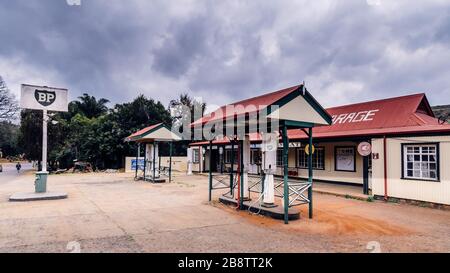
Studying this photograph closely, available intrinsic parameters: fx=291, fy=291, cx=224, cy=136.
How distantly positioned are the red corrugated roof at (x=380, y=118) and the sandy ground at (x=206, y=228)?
12.1 ft

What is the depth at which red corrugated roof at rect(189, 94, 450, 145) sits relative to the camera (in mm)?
11656

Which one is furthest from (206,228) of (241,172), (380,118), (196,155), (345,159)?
(196,155)

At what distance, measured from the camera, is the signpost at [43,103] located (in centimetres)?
1077

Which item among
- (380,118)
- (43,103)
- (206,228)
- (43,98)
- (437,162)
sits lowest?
(206,228)

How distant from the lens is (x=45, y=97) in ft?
37.2

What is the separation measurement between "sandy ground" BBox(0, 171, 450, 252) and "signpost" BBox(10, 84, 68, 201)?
127cm

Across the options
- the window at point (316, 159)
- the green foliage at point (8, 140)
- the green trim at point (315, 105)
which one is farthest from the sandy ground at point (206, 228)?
the green foliage at point (8, 140)

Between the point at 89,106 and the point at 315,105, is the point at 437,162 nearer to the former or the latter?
the point at 315,105

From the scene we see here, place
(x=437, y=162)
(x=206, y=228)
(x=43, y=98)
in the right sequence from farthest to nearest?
(x=43, y=98)
(x=437, y=162)
(x=206, y=228)

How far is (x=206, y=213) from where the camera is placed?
8.02 metres

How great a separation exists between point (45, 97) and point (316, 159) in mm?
13567

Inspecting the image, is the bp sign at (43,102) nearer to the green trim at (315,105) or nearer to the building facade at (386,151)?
the building facade at (386,151)

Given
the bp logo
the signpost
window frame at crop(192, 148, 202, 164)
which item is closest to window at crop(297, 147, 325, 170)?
window frame at crop(192, 148, 202, 164)

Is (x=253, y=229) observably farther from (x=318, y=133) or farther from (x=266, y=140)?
(x=318, y=133)
